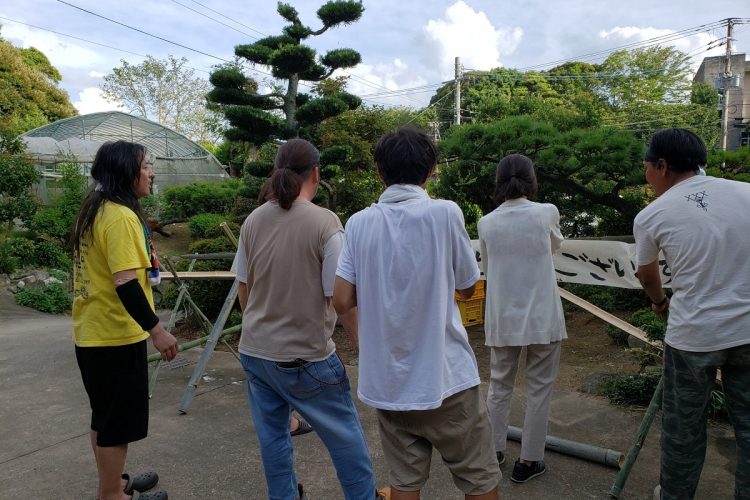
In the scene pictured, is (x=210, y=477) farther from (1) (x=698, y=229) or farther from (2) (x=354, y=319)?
(1) (x=698, y=229)

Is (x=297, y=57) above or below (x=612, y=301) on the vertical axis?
above

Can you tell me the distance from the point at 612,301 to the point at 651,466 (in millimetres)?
3415

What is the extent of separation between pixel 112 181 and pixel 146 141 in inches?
830

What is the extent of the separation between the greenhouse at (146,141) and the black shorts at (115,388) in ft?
59.8

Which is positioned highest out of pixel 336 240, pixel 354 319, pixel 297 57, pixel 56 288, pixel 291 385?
pixel 297 57

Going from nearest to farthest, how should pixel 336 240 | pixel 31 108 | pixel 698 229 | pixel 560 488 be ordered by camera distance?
pixel 698 229 < pixel 336 240 < pixel 560 488 < pixel 31 108

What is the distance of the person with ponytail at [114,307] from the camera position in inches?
90.5

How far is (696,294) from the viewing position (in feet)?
6.68

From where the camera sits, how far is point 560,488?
2.72 m

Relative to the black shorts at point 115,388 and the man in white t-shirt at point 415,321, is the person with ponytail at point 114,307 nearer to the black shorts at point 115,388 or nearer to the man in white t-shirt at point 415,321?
the black shorts at point 115,388

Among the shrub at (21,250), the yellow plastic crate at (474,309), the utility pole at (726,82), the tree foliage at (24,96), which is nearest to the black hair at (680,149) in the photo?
the yellow plastic crate at (474,309)

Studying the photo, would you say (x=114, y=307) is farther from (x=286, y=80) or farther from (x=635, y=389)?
(x=286, y=80)

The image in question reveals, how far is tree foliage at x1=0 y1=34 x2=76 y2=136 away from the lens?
71.9 feet

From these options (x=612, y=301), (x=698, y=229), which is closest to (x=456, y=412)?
(x=698, y=229)
